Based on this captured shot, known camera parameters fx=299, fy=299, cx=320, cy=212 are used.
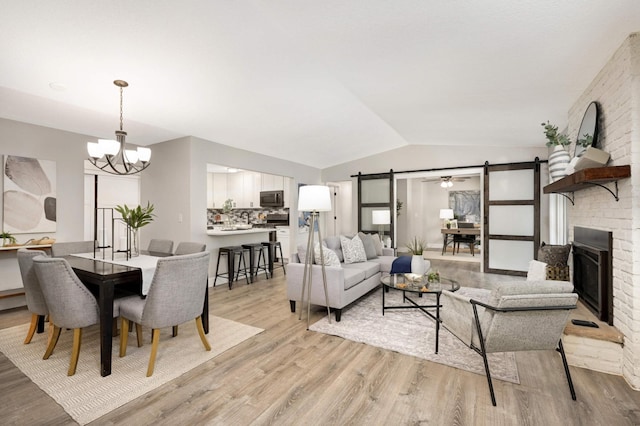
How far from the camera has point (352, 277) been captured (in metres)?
3.62

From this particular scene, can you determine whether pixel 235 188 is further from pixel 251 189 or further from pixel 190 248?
pixel 190 248

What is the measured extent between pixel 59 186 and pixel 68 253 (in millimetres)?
1450

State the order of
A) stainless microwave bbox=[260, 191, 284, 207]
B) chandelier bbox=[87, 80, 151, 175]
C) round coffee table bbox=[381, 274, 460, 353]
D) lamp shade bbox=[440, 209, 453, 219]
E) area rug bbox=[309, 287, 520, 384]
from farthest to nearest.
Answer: lamp shade bbox=[440, 209, 453, 219]
stainless microwave bbox=[260, 191, 284, 207]
round coffee table bbox=[381, 274, 460, 353]
chandelier bbox=[87, 80, 151, 175]
area rug bbox=[309, 287, 520, 384]

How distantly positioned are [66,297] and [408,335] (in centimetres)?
292

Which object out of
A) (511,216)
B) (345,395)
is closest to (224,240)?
(345,395)


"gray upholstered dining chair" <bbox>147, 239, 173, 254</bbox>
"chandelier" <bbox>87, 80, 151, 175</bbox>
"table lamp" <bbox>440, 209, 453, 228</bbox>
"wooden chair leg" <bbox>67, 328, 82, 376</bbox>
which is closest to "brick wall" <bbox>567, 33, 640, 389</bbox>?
"wooden chair leg" <bbox>67, 328, 82, 376</bbox>

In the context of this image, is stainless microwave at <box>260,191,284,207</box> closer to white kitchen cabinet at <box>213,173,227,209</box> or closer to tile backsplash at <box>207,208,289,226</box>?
tile backsplash at <box>207,208,289,226</box>

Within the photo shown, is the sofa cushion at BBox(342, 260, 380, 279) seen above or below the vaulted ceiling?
below

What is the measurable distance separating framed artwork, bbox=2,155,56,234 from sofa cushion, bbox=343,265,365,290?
164 inches

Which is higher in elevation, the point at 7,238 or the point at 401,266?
the point at 7,238

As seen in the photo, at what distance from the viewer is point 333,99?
4090mm

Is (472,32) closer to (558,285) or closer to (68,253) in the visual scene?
(558,285)

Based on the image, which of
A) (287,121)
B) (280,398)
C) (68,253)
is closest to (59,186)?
(68,253)

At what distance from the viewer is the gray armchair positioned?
6.27 ft
